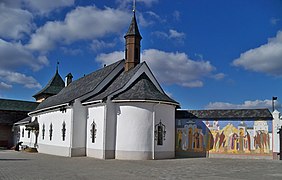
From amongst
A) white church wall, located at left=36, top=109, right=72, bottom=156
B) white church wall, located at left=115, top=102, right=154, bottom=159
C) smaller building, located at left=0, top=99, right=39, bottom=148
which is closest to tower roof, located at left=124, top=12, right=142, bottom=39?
white church wall, located at left=115, top=102, right=154, bottom=159

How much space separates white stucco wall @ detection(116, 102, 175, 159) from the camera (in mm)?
22406

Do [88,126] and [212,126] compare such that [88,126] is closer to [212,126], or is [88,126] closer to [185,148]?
[185,148]

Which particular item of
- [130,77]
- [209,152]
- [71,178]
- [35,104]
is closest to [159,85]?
[130,77]

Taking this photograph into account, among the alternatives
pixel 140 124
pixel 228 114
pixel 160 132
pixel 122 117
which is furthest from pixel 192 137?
pixel 122 117

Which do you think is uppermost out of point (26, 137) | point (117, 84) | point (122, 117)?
point (117, 84)

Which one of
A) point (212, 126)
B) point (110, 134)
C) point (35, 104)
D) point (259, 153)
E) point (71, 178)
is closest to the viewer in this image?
point (71, 178)

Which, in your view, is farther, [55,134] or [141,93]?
[55,134]

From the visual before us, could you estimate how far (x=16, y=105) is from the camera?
51.2m

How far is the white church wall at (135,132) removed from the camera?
22391 millimetres

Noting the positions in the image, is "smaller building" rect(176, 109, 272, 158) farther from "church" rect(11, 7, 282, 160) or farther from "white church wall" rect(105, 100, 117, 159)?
"white church wall" rect(105, 100, 117, 159)

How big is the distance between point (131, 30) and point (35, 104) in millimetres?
31623

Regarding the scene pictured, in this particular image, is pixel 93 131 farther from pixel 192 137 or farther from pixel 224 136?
pixel 224 136

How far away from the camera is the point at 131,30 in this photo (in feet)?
90.9

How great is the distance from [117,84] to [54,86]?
3189 centimetres
